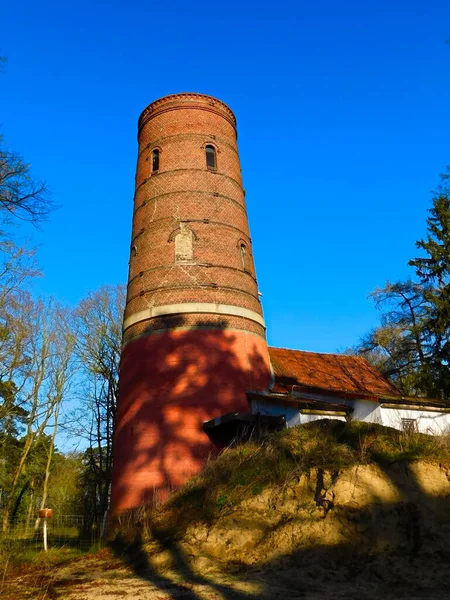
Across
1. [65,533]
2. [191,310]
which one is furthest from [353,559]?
[65,533]

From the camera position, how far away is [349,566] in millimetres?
6766

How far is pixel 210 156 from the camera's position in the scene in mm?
17297

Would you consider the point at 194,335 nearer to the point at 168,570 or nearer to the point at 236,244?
the point at 236,244

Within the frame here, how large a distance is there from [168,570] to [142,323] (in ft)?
26.3

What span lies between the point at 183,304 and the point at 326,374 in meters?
6.71

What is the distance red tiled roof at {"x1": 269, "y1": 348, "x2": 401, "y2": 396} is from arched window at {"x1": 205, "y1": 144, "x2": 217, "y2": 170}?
7126 millimetres

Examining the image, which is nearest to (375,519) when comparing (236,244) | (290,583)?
(290,583)

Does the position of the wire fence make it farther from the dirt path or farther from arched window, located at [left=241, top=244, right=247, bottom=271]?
arched window, located at [left=241, top=244, right=247, bottom=271]

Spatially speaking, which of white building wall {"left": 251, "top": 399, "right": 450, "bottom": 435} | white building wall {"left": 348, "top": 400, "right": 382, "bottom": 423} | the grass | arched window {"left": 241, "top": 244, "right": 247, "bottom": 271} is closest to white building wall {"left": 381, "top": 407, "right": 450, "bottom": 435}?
white building wall {"left": 251, "top": 399, "right": 450, "bottom": 435}

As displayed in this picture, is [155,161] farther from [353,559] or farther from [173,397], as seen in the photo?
[353,559]

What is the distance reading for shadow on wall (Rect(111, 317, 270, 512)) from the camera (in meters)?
12.5

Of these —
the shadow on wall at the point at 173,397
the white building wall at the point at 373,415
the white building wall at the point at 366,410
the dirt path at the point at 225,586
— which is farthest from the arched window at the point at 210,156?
the dirt path at the point at 225,586

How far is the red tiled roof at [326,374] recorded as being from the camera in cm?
1622

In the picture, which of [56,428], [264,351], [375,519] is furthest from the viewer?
[56,428]
